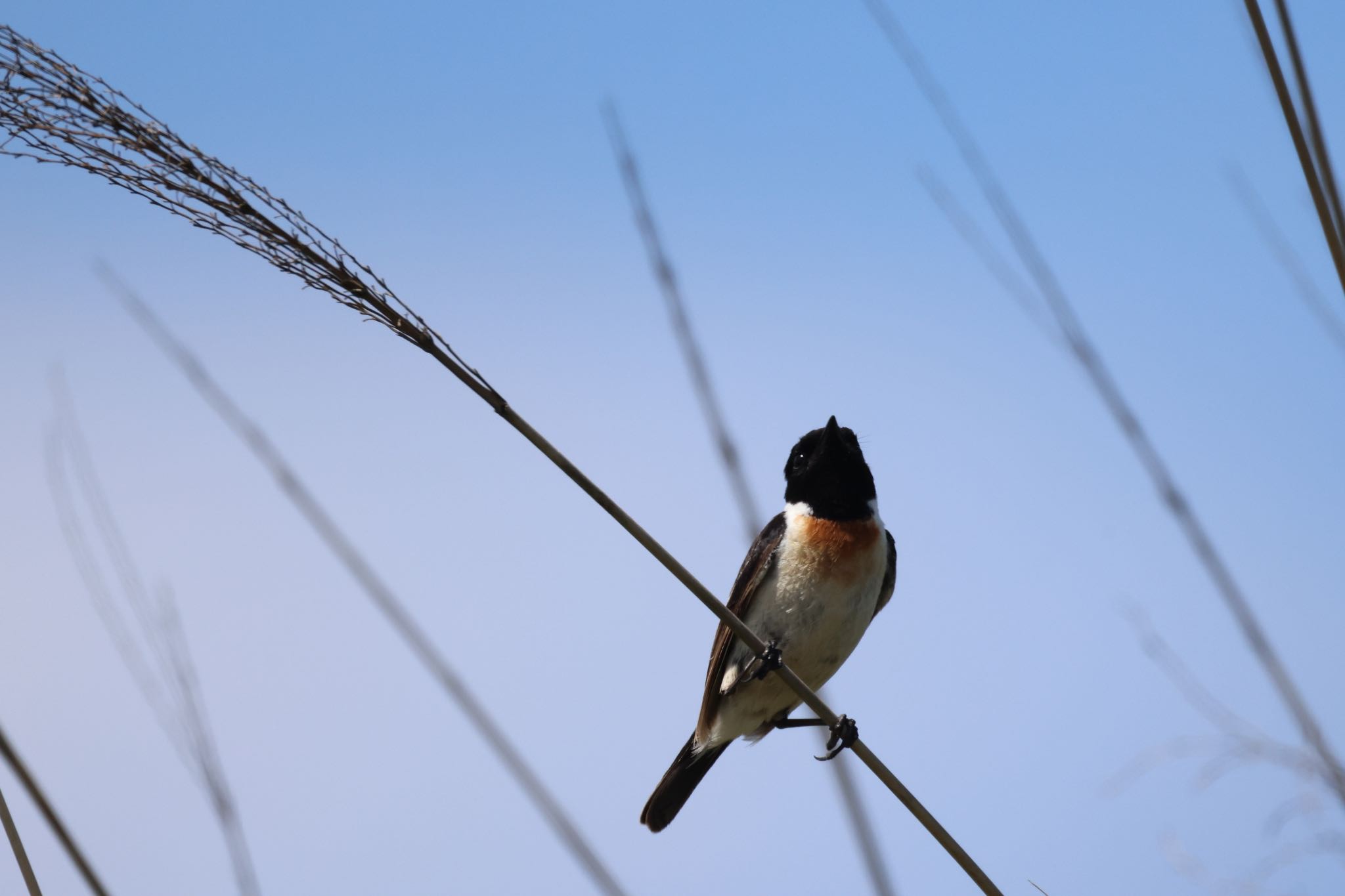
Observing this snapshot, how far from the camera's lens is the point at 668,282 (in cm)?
299

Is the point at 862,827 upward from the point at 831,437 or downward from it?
downward

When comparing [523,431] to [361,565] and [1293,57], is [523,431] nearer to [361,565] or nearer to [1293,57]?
[361,565]

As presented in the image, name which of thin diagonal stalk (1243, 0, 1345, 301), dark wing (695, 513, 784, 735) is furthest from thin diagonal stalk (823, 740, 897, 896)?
dark wing (695, 513, 784, 735)

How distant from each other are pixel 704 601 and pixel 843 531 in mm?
2782

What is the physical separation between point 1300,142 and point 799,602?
9.92ft

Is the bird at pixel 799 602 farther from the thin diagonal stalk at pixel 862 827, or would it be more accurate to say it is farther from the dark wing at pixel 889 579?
the thin diagonal stalk at pixel 862 827

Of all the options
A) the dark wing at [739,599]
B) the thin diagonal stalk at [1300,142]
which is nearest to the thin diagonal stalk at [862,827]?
the thin diagonal stalk at [1300,142]

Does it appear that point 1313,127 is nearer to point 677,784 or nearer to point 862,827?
point 862,827

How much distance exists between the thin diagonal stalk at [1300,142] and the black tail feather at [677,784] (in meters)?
3.78

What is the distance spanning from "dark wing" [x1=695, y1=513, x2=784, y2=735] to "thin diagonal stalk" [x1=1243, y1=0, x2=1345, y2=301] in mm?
3063

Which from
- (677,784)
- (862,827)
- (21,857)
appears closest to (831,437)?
(677,784)

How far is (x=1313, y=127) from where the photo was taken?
6.75 ft

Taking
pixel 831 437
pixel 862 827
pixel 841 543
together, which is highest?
pixel 831 437

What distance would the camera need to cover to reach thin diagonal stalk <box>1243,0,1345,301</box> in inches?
79.4
